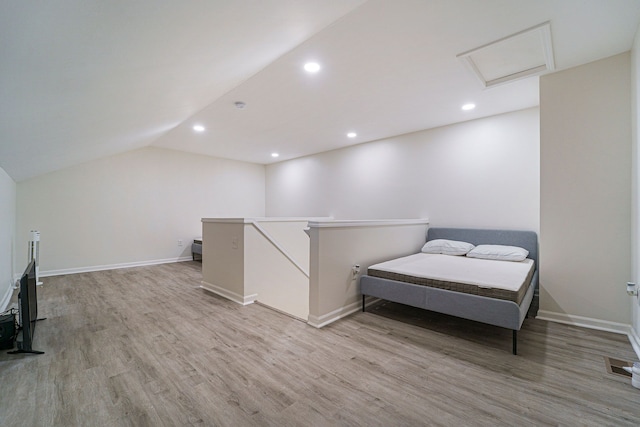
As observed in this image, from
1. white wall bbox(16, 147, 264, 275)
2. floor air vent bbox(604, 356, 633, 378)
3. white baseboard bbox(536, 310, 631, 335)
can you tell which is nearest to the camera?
floor air vent bbox(604, 356, 633, 378)

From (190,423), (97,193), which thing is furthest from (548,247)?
(97,193)

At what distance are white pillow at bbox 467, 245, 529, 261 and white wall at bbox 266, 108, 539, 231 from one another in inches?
21.0

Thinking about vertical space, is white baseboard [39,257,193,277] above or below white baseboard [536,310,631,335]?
above

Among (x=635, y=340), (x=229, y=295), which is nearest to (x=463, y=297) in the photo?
(x=635, y=340)

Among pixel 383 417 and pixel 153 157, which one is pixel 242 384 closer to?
pixel 383 417

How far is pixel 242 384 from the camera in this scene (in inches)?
67.4

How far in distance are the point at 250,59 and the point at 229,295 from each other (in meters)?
2.77

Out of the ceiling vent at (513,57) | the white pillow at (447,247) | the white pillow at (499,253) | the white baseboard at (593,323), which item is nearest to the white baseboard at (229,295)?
the white pillow at (447,247)

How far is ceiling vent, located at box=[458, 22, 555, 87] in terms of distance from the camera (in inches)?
87.8

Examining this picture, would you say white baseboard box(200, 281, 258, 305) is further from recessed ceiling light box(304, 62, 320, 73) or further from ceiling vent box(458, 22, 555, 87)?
ceiling vent box(458, 22, 555, 87)

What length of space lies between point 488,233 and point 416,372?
2801 mm

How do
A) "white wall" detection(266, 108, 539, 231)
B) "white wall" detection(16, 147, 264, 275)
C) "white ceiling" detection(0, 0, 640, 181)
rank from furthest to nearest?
"white wall" detection(16, 147, 264, 275) → "white wall" detection(266, 108, 539, 231) → "white ceiling" detection(0, 0, 640, 181)

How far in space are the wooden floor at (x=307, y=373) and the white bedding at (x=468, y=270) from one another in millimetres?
519

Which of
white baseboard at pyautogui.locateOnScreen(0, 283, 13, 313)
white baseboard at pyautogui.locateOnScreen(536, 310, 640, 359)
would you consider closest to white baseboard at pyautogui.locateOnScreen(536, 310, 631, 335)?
white baseboard at pyautogui.locateOnScreen(536, 310, 640, 359)
